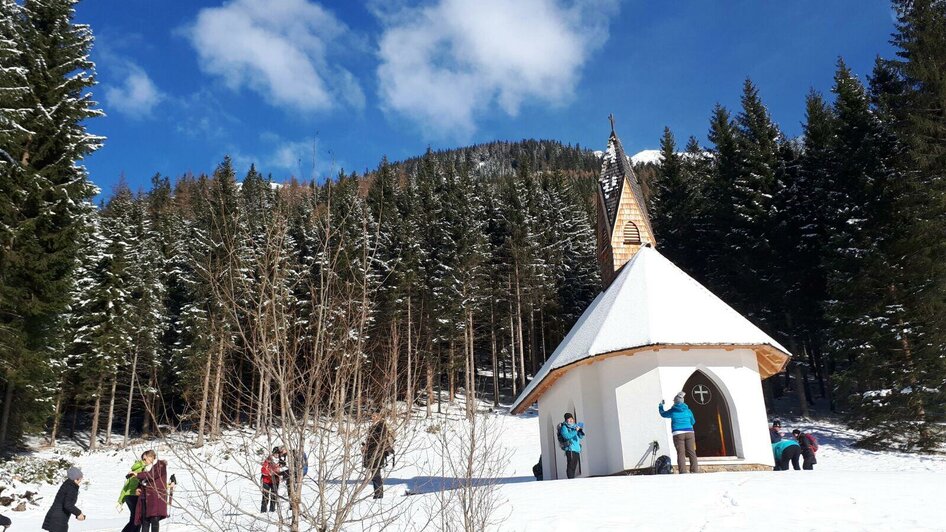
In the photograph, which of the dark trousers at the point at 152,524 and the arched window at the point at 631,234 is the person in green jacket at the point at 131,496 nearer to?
the dark trousers at the point at 152,524

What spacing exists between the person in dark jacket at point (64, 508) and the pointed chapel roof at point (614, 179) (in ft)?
58.3

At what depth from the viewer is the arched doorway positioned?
49.0 ft

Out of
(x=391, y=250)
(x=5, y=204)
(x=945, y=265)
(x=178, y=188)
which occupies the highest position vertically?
(x=178, y=188)

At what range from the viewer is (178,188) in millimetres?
102250

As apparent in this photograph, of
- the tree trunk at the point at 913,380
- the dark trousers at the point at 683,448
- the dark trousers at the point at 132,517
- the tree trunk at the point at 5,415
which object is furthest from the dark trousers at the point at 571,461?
the tree trunk at the point at 5,415

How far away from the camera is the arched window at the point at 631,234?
73.2 feet

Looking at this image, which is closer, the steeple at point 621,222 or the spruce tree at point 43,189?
the spruce tree at point 43,189

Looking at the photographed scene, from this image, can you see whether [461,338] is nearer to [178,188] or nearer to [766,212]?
[766,212]

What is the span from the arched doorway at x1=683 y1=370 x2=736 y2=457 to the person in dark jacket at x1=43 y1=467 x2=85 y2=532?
12075 millimetres

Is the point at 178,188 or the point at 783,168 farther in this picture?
the point at 178,188

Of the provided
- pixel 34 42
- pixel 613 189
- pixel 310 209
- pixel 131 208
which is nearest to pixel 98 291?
pixel 131 208

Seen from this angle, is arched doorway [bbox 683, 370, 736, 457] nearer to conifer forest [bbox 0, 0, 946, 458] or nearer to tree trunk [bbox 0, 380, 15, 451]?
conifer forest [bbox 0, 0, 946, 458]

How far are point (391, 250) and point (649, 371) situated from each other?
29.5 metres

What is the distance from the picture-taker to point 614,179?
23.9 m
